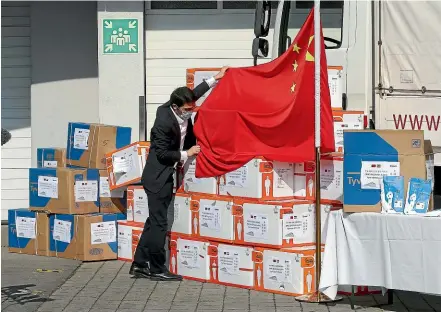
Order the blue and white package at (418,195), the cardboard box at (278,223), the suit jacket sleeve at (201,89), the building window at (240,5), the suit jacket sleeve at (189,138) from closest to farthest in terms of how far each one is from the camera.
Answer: the blue and white package at (418,195) < the cardboard box at (278,223) < the suit jacket sleeve at (201,89) < the suit jacket sleeve at (189,138) < the building window at (240,5)

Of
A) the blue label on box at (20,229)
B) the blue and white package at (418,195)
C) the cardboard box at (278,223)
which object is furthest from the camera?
the blue label on box at (20,229)

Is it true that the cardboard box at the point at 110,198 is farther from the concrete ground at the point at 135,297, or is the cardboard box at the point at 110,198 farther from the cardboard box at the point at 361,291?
the cardboard box at the point at 361,291

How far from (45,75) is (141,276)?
15.2 ft

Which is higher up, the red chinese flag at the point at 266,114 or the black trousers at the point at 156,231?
the red chinese flag at the point at 266,114

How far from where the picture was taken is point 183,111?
9.36 meters

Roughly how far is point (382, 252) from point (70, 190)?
4072 millimetres

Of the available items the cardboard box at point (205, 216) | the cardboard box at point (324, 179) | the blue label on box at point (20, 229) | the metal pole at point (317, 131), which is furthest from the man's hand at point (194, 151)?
the blue label on box at point (20, 229)

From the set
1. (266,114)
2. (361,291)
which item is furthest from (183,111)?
(361,291)

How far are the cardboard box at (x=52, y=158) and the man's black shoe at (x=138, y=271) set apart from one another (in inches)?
82.5

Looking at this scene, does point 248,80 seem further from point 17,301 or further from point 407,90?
point 17,301

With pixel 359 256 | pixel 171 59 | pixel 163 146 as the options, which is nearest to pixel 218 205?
pixel 163 146

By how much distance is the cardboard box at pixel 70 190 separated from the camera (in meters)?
10.6

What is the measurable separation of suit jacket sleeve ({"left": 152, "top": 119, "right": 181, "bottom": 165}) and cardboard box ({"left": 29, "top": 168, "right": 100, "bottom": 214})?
5.03ft

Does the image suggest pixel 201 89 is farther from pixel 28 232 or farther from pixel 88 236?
pixel 28 232
